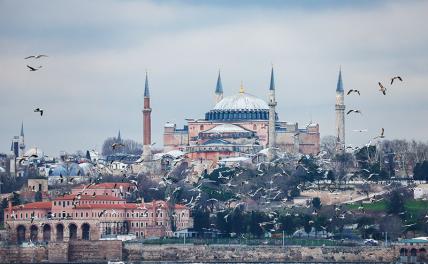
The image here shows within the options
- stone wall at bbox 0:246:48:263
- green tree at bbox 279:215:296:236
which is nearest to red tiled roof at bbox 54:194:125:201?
stone wall at bbox 0:246:48:263

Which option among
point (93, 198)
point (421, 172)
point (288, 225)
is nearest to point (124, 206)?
point (93, 198)

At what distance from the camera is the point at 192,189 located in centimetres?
11144

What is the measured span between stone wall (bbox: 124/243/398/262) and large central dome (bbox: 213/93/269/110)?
48080 millimetres

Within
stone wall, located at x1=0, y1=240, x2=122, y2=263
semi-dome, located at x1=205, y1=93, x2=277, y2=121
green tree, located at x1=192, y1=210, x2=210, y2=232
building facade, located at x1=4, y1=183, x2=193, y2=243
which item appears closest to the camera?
stone wall, located at x1=0, y1=240, x2=122, y2=263

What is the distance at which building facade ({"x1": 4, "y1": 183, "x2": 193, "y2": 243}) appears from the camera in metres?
101

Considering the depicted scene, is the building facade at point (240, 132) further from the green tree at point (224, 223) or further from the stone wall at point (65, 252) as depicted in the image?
the stone wall at point (65, 252)

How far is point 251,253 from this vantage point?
309ft

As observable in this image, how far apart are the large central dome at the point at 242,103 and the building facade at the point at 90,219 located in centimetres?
3894

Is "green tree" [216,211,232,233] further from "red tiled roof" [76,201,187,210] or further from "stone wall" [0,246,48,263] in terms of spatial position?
"stone wall" [0,246,48,263]

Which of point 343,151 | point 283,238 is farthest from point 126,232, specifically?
point 343,151

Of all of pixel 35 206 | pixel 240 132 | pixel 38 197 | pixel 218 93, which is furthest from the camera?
pixel 218 93

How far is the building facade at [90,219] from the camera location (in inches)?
3981

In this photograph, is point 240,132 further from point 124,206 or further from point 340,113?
point 124,206

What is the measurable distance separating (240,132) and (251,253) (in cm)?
4637
